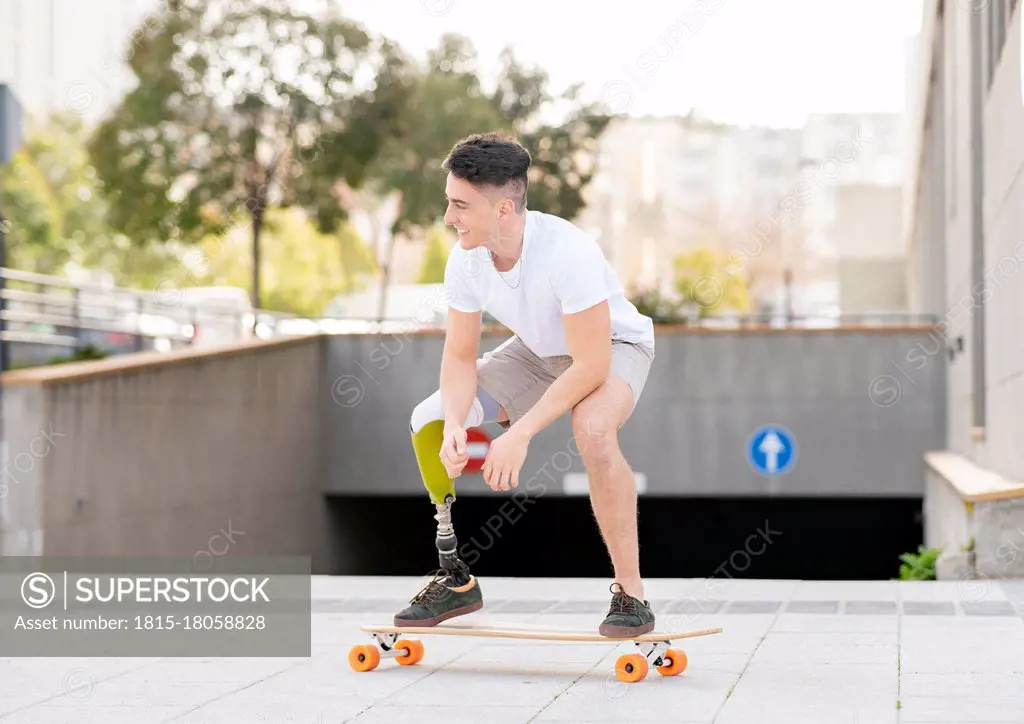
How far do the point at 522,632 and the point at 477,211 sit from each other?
140 centimetres

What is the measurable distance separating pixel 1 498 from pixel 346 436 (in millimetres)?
9443

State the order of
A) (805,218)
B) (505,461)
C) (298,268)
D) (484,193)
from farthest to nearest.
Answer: (805,218) < (298,268) < (484,193) < (505,461)

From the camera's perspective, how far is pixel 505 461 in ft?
14.2

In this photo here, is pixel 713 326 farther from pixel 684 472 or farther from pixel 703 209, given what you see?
pixel 703 209

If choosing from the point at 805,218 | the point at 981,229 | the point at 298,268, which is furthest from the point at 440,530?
the point at 805,218

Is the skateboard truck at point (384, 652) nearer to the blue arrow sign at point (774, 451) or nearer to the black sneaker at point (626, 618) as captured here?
the black sneaker at point (626, 618)

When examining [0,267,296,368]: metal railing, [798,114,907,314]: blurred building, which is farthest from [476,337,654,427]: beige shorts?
[798,114,907,314]: blurred building

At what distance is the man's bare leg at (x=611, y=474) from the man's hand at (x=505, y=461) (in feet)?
0.86

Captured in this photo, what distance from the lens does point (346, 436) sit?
2031cm

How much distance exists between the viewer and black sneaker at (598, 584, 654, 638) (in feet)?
14.9

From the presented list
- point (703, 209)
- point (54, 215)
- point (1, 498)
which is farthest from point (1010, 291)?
point (703, 209)

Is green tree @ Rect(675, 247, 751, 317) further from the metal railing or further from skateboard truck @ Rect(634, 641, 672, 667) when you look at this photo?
skateboard truck @ Rect(634, 641, 672, 667)

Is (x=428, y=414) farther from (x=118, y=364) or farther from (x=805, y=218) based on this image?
(x=805, y=218)

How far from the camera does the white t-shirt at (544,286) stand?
Answer: 14.8 feet
